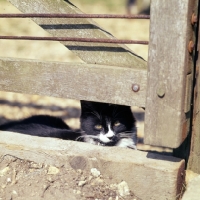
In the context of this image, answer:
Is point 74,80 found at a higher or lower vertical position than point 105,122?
higher

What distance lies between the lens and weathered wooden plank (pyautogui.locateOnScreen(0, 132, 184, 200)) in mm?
2338

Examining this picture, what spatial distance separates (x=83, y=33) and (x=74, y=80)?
0.89 feet

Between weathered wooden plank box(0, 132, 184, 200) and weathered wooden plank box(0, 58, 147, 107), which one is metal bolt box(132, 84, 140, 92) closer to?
weathered wooden plank box(0, 58, 147, 107)

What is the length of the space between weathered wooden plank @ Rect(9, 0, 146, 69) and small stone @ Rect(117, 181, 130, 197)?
0.63 m

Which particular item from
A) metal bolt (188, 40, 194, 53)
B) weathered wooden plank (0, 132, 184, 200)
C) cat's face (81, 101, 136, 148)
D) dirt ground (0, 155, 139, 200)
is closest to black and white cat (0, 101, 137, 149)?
cat's face (81, 101, 136, 148)

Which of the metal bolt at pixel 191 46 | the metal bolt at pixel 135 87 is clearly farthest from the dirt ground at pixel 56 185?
the metal bolt at pixel 191 46

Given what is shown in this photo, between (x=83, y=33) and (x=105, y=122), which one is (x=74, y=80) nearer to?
(x=83, y=33)

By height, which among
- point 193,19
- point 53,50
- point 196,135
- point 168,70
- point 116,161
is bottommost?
point 53,50

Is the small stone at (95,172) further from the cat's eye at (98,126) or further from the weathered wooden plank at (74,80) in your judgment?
the cat's eye at (98,126)

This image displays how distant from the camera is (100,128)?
3.37 meters

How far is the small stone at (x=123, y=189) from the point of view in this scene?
2.42m

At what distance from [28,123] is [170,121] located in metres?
1.76

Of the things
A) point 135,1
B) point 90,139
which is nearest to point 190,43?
point 90,139

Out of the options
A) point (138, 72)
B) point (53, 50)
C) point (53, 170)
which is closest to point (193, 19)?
point (138, 72)
